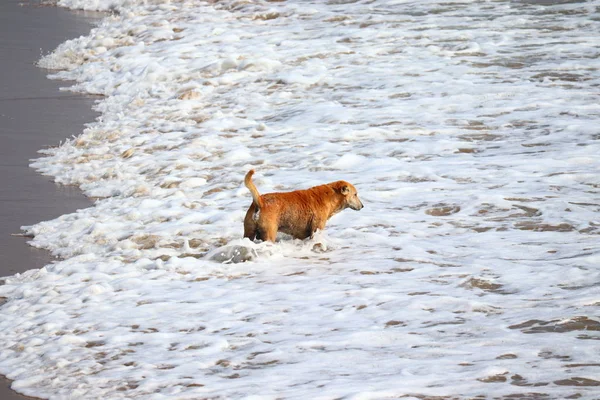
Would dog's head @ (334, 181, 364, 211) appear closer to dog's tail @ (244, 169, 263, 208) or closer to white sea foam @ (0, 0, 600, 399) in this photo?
white sea foam @ (0, 0, 600, 399)

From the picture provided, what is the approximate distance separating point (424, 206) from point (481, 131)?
3041 mm

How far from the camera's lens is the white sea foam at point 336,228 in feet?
20.6

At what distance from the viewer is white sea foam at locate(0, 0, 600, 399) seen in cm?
627

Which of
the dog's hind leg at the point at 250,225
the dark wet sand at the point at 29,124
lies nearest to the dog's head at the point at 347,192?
the dog's hind leg at the point at 250,225

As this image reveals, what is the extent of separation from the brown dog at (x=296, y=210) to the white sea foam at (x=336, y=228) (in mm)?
192

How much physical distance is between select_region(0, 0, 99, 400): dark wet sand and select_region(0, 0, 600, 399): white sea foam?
30 cm

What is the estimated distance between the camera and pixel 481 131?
12.6 meters

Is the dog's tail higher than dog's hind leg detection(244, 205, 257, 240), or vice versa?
the dog's tail

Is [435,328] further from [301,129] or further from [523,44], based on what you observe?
[523,44]

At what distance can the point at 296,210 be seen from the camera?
8.42 m

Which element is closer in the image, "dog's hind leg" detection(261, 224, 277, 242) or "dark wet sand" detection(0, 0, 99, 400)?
"dog's hind leg" detection(261, 224, 277, 242)

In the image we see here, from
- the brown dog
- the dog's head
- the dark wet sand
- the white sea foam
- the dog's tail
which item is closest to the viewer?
the white sea foam

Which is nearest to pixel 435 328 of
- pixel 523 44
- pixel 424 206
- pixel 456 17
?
pixel 424 206

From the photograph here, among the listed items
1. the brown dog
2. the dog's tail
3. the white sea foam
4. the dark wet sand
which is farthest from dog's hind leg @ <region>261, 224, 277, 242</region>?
the dark wet sand
